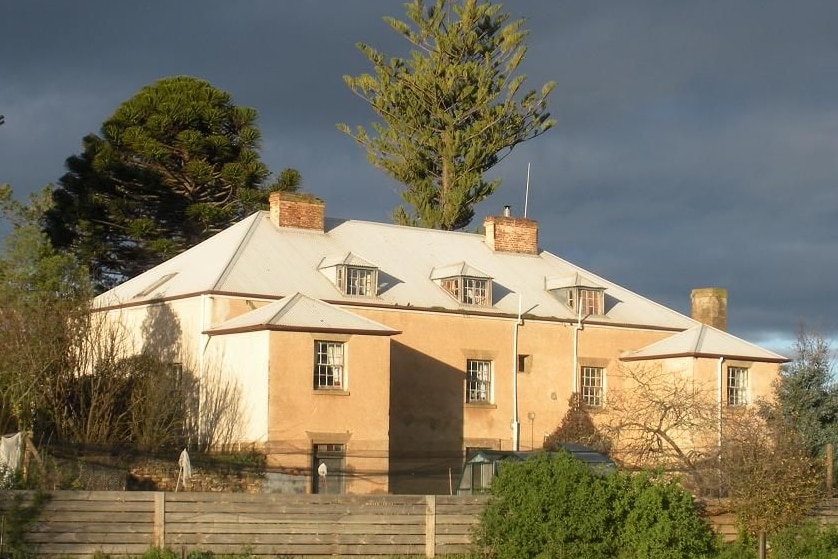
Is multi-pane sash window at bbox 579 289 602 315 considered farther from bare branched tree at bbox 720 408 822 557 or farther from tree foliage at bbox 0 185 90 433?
bare branched tree at bbox 720 408 822 557

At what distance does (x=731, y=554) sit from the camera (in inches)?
905

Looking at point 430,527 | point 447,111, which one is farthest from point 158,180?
point 430,527

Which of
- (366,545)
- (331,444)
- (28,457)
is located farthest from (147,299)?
(366,545)

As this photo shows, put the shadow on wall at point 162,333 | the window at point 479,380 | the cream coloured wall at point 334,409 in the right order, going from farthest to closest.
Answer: the window at point 479,380 < the shadow on wall at point 162,333 < the cream coloured wall at point 334,409

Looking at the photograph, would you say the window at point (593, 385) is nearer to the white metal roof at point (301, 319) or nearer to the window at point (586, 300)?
the window at point (586, 300)

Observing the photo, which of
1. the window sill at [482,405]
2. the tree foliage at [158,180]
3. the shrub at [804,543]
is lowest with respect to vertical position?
the shrub at [804,543]

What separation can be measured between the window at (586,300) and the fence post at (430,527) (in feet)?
72.3

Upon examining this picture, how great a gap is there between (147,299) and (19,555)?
66.7 feet

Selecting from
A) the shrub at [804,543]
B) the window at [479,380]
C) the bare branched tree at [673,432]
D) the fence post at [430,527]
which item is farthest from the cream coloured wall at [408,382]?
the shrub at [804,543]

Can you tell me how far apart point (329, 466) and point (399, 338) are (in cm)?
596

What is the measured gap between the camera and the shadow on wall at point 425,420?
3812 centimetres

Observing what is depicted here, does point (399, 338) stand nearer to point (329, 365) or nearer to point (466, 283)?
point (466, 283)

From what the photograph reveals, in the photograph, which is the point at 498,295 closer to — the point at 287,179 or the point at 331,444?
the point at 331,444

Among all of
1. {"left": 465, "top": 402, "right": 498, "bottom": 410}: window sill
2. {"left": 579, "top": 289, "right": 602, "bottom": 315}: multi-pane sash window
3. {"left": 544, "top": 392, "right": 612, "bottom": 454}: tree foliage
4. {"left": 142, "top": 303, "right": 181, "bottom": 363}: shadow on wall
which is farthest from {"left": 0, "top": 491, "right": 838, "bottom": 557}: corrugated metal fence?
{"left": 579, "top": 289, "right": 602, "bottom": 315}: multi-pane sash window
